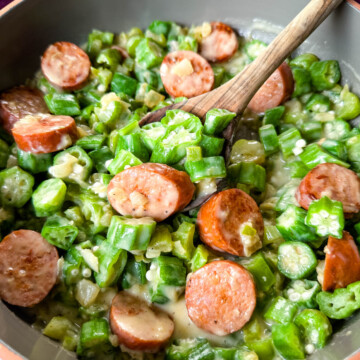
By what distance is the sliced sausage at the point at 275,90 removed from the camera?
377 centimetres

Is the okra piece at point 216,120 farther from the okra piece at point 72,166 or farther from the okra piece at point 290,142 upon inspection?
the okra piece at point 72,166

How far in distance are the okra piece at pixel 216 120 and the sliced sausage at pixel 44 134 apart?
928 mm

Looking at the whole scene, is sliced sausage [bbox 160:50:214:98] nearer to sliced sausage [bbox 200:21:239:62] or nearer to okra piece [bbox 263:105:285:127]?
sliced sausage [bbox 200:21:239:62]

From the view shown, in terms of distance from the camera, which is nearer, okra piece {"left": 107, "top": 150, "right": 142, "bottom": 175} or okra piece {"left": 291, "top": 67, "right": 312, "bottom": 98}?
okra piece {"left": 107, "top": 150, "right": 142, "bottom": 175}

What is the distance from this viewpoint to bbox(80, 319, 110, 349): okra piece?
9.48 ft

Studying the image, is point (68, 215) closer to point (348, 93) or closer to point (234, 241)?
point (234, 241)

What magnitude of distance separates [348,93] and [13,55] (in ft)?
8.30

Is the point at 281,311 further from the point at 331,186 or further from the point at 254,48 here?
the point at 254,48

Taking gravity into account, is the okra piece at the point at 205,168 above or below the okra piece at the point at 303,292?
above

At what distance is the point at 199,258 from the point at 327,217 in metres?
0.79

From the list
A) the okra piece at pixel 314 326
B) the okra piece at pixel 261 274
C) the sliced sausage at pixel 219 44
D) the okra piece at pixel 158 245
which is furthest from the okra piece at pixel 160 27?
the okra piece at pixel 314 326

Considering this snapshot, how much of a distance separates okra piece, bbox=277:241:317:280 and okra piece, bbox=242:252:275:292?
0.10m

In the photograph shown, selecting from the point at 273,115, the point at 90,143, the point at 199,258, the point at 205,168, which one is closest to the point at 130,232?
the point at 199,258

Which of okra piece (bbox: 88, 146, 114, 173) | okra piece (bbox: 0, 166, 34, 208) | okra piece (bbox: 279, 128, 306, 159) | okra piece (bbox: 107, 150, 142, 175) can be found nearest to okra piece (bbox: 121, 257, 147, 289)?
okra piece (bbox: 107, 150, 142, 175)
